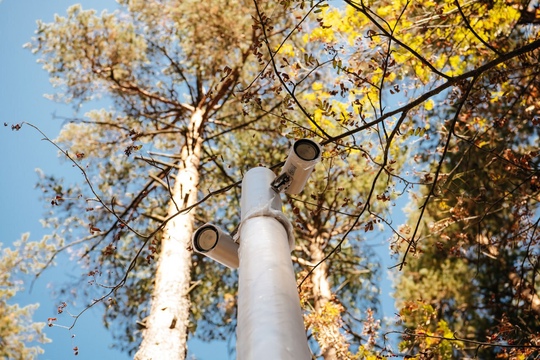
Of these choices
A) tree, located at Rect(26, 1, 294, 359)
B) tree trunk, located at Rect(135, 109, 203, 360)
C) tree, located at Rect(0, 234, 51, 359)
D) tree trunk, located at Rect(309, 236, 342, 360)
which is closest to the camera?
tree trunk, located at Rect(135, 109, 203, 360)

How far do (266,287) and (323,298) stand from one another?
577cm

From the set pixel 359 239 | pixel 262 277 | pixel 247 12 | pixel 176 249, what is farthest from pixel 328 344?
pixel 247 12

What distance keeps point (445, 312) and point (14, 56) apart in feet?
67.6

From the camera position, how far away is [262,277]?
5.75ft

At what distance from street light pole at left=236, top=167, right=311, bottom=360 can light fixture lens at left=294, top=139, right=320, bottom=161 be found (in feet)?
0.67

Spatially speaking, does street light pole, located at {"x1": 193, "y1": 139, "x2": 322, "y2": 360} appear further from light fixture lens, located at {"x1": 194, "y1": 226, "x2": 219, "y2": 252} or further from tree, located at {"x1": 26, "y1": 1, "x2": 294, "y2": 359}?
tree, located at {"x1": 26, "y1": 1, "x2": 294, "y2": 359}

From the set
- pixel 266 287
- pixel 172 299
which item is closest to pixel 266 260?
pixel 266 287

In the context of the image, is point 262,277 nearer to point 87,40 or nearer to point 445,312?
point 87,40

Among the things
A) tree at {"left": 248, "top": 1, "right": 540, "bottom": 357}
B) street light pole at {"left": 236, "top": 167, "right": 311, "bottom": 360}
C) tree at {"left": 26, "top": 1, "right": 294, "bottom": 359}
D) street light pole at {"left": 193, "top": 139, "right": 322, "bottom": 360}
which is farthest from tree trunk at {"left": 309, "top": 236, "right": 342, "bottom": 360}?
street light pole at {"left": 236, "top": 167, "right": 311, "bottom": 360}

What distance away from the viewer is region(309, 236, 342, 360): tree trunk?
599 centimetres

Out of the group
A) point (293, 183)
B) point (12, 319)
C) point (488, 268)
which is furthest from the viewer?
point (12, 319)

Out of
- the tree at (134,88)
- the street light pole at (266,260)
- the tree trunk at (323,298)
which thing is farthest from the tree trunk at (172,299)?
the tree trunk at (323,298)

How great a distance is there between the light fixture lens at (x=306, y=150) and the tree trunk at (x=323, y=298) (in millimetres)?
4096

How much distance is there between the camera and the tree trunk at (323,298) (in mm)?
5988
